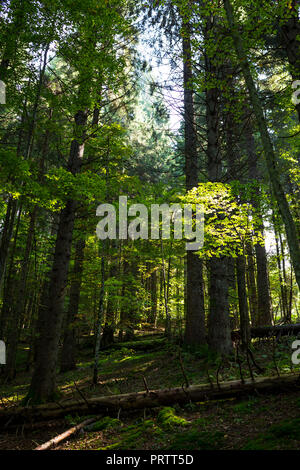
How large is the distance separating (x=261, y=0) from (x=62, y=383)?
12.0m

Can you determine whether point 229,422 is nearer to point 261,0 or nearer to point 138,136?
point 261,0

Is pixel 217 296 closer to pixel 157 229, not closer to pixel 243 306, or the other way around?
pixel 243 306

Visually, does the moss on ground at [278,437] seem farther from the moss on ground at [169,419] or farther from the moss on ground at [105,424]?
the moss on ground at [105,424]

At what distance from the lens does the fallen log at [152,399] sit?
15.2ft

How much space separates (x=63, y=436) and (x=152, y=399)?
168 cm

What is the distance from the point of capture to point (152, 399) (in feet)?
16.9

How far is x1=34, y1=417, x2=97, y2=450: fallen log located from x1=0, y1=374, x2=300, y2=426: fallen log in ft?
1.17

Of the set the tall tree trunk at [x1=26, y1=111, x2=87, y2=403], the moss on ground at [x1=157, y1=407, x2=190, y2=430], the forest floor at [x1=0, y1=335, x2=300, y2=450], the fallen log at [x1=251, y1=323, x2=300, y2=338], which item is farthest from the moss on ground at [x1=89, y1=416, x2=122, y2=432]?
the fallen log at [x1=251, y1=323, x2=300, y2=338]

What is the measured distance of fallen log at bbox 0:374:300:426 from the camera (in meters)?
4.64

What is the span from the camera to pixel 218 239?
6.80 metres

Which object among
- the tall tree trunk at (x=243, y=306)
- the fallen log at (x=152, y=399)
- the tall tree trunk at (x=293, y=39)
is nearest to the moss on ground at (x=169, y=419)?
the fallen log at (x=152, y=399)

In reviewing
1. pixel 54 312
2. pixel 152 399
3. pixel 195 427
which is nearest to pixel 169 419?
pixel 195 427

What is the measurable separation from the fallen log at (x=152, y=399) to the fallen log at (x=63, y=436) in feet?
1.17

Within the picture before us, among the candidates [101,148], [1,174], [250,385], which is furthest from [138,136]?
[250,385]
